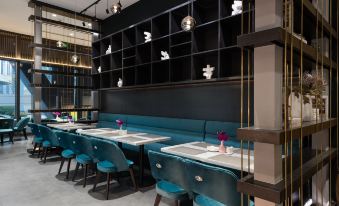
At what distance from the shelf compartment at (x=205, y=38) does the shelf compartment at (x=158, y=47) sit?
3.00ft

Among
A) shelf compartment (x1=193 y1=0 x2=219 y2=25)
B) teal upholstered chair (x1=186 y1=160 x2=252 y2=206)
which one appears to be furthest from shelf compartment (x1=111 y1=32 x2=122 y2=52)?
teal upholstered chair (x1=186 y1=160 x2=252 y2=206)

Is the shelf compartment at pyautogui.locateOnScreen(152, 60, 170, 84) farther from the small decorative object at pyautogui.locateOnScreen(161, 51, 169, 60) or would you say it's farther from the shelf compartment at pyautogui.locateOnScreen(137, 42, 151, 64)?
the shelf compartment at pyautogui.locateOnScreen(137, 42, 151, 64)

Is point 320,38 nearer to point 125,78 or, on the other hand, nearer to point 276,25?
point 276,25

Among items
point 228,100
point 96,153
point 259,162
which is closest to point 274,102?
point 259,162

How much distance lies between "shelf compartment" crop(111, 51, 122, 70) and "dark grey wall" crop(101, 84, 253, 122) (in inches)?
29.0

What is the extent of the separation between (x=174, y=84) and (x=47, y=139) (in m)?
3.06

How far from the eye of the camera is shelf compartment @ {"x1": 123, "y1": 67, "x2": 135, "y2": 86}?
20.3 ft

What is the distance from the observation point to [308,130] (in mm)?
1354

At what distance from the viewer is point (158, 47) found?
5.36 metres

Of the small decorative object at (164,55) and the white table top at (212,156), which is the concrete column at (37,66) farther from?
the white table top at (212,156)

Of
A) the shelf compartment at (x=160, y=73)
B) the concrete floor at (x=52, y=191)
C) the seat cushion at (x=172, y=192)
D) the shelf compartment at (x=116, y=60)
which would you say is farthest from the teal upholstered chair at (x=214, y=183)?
the shelf compartment at (x=116, y=60)

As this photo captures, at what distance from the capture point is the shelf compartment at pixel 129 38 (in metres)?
6.17

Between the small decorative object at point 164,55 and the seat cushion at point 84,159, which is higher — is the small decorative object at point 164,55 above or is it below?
above

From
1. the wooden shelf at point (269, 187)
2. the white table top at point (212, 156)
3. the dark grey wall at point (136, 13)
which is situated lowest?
the white table top at point (212, 156)
